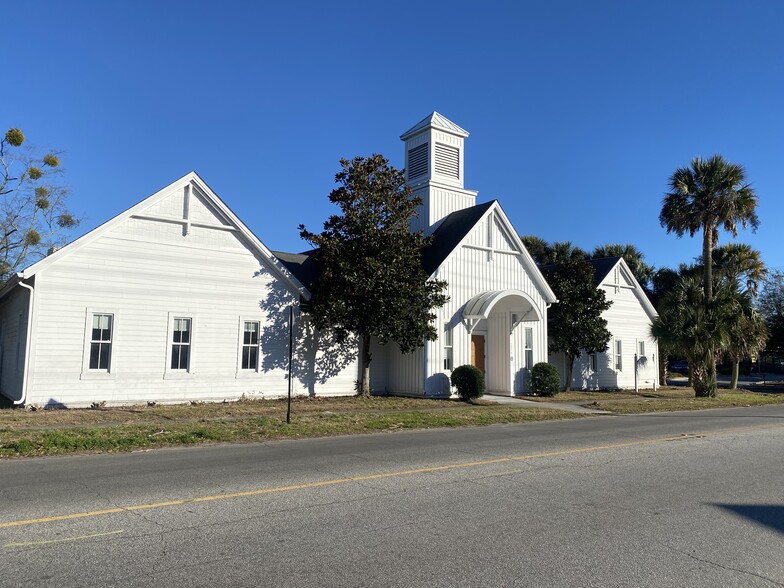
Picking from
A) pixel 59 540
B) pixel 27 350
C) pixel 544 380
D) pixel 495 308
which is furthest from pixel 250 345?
pixel 59 540

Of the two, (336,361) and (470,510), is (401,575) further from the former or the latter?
(336,361)

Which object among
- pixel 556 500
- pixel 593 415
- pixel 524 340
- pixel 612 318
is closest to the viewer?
pixel 556 500

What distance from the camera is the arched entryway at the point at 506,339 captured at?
950 inches

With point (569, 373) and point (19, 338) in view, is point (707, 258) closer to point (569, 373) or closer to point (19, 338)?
point (569, 373)

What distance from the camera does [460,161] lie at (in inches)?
1062

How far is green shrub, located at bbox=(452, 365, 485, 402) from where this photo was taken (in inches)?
866

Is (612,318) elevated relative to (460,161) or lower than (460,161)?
lower

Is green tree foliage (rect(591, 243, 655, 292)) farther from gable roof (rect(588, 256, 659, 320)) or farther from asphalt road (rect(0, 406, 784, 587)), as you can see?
asphalt road (rect(0, 406, 784, 587))

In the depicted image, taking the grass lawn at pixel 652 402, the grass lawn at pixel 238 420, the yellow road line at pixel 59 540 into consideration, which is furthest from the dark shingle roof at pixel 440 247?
the yellow road line at pixel 59 540

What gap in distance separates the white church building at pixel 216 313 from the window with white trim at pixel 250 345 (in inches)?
1.9

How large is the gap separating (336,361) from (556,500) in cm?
1572

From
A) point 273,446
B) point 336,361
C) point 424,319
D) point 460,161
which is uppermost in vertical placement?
point 460,161

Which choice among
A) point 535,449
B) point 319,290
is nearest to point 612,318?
point 319,290

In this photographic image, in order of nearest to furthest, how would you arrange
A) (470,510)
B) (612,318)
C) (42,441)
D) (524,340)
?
(470,510), (42,441), (524,340), (612,318)
